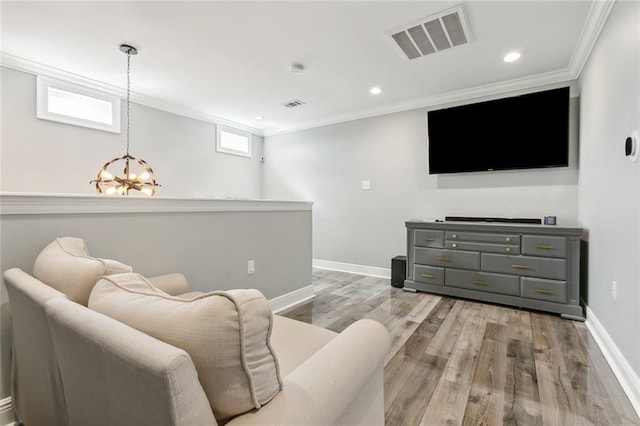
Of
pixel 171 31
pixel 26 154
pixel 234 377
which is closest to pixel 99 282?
pixel 234 377

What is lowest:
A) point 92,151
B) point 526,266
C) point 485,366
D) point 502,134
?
point 485,366

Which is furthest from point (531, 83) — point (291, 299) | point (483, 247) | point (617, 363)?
point (291, 299)

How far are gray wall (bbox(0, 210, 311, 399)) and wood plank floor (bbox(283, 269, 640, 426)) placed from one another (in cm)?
53

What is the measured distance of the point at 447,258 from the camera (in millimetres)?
3484

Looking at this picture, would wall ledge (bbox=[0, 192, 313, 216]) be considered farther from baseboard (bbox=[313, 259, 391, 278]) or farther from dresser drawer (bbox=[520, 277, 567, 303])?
dresser drawer (bbox=[520, 277, 567, 303])

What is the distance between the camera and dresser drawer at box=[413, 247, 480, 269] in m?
3.35

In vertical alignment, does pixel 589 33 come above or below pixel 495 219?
above

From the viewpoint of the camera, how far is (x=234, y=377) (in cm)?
64

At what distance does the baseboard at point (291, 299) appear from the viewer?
296 cm

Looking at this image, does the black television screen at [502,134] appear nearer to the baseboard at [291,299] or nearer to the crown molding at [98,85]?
the baseboard at [291,299]

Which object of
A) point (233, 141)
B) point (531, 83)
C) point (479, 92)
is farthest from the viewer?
point (233, 141)

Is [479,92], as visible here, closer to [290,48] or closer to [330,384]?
[290,48]

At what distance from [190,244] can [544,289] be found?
329cm

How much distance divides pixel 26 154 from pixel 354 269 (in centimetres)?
426
